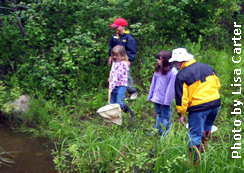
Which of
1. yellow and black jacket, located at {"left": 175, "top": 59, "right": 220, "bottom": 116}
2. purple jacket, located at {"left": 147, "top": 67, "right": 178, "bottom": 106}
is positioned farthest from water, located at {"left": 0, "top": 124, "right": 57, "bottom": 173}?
yellow and black jacket, located at {"left": 175, "top": 59, "right": 220, "bottom": 116}

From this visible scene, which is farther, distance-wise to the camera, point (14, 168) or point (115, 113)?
point (115, 113)

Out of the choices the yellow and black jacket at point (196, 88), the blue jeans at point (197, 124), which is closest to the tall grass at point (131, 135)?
the blue jeans at point (197, 124)

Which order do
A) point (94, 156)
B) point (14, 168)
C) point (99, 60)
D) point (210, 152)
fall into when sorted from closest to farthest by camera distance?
1. point (210, 152)
2. point (94, 156)
3. point (14, 168)
4. point (99, 60)

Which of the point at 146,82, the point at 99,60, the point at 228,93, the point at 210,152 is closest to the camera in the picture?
the point at 210,152

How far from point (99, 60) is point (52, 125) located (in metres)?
2.35

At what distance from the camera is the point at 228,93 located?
5.29 m

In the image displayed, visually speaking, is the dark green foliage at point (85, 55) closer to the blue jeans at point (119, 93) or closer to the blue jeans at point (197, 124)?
the blue jeans at point (119, 93)

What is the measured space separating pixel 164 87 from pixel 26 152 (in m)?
2.49

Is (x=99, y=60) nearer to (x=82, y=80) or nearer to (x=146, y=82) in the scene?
(x=82, y=80)

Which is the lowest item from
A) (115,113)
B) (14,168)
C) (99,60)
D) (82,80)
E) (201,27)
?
(14,168)

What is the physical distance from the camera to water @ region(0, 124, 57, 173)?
381 cm

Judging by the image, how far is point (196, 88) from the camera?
3133 millimetres

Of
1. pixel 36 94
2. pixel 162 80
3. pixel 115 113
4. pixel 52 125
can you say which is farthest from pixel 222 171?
pixel 36 94

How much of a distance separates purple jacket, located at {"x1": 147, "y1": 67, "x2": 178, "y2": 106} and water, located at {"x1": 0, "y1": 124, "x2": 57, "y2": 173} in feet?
6.18
